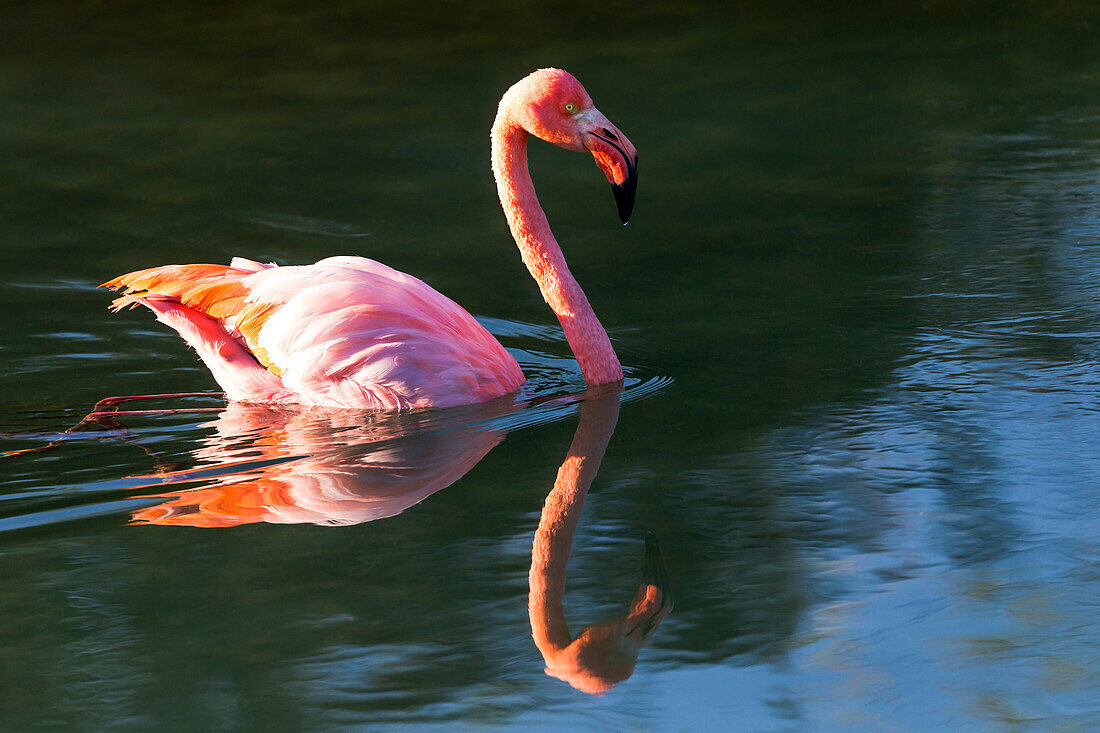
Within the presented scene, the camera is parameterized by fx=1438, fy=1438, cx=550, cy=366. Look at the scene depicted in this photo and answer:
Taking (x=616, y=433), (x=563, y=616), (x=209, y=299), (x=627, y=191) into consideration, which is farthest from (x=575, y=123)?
(x=563, y=616)

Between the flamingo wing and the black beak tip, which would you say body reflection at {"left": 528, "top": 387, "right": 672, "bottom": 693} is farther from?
the black beak tip

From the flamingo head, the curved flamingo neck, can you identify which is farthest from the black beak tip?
the curved flamingo neck

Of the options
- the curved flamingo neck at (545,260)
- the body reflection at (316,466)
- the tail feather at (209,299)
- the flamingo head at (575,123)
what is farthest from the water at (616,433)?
the flamingo head at (575,123)

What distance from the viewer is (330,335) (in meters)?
5.15

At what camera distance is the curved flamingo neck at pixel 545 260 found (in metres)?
5.47

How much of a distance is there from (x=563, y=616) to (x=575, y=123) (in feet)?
7.36

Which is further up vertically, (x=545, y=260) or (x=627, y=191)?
(x=627, y=191)

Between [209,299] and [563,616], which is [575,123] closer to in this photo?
[209,299]

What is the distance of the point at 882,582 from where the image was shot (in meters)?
3.74

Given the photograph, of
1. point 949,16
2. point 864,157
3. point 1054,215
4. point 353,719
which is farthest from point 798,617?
point 949,16

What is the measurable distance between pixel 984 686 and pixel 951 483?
125cm

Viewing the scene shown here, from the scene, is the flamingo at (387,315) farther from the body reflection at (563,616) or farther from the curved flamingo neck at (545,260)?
the body reflection at (563,616)

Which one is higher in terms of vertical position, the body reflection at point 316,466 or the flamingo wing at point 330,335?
the flamingo wing at point 330,335

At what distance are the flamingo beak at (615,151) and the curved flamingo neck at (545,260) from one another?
313mm
